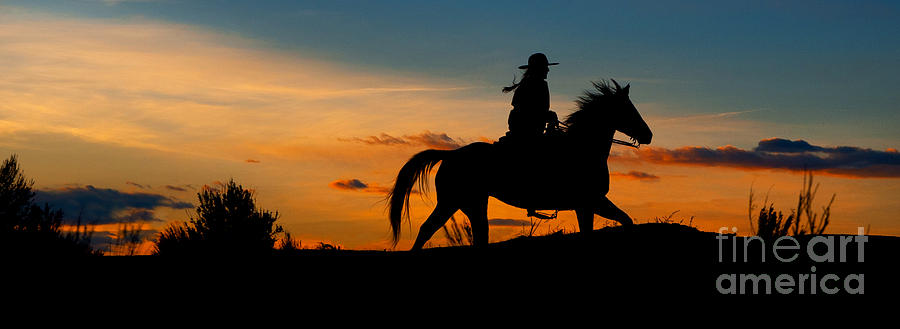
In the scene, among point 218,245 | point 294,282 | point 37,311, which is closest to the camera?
point 37,311

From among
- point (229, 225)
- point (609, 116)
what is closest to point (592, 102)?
point (609, 116)

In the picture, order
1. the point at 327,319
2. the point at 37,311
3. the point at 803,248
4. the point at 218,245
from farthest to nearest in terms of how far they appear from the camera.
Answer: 1. the point at 218,245
2. the point at 803,248
3. the point at 37,311
4. the point at 327,319

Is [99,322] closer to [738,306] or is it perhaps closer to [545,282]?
[545,282]

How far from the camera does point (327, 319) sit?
7.71 meters

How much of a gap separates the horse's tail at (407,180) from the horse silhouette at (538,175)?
0.59ft

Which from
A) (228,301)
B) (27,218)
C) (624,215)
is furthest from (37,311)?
(27,218)

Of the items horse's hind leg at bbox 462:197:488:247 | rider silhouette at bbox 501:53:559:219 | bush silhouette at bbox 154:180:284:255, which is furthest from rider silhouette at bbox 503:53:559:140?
bush silhouette at bbox 154:180:284:255

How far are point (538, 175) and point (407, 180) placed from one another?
1979mm

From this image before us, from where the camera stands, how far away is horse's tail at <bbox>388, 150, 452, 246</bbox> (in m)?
12.0

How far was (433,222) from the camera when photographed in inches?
444

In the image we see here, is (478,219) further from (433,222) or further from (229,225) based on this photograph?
(229,225)

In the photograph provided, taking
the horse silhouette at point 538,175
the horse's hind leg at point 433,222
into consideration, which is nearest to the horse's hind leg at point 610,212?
the horse silhouette at point 538,175

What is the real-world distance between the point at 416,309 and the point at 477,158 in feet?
12.4

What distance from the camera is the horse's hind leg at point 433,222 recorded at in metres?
11.2
